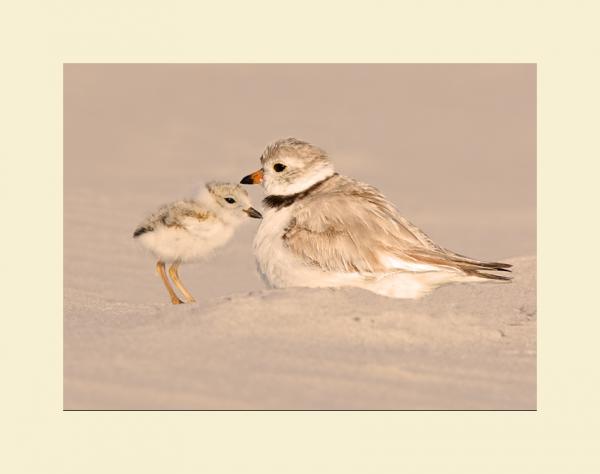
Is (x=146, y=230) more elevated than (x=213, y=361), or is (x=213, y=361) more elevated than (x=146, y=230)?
(x=146, y=230)

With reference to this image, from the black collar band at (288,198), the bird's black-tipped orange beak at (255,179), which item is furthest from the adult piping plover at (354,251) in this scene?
the bird's black-tipped orange beak at (255,179)

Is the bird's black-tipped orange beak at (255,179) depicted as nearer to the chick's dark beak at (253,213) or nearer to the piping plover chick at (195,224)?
the piping plover chick at (195,224)

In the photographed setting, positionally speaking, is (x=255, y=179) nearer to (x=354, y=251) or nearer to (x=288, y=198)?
(x=288, y=198)

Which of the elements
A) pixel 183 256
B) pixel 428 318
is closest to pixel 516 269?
pixel 428 318

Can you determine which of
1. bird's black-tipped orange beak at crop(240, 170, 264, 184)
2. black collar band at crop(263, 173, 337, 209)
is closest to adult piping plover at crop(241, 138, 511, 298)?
black collar band at crop(263, 173, 337, 209)

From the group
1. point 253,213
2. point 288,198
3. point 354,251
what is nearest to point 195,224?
point 253,213

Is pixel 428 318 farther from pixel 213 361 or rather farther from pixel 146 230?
pixel 146 230

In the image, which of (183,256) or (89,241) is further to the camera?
(89,241)
